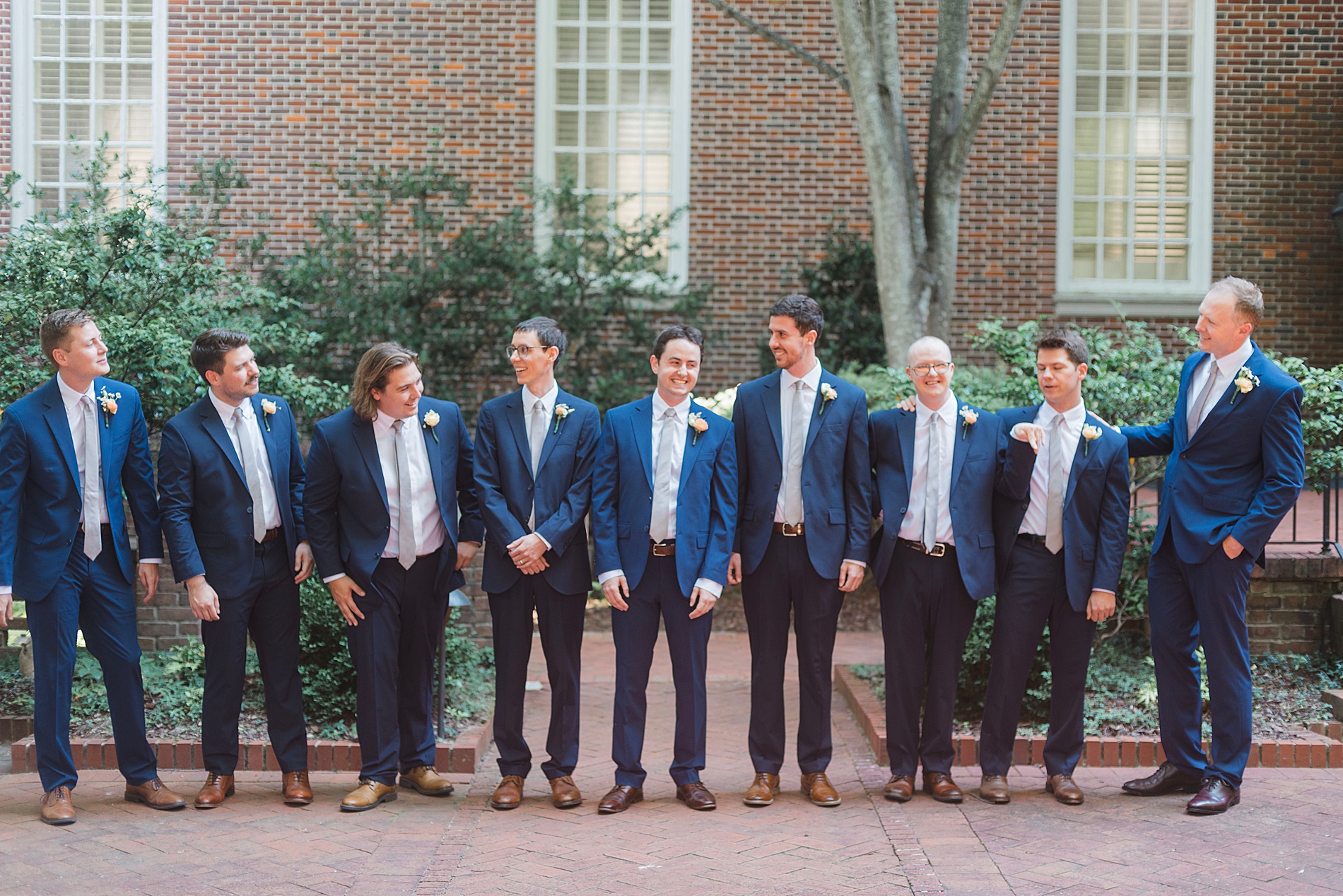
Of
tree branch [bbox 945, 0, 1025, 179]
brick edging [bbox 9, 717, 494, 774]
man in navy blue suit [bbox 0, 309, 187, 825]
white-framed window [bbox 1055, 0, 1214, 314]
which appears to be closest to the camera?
man in navy blue suit [bbox 0, 309, 187, 825]

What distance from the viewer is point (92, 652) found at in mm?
5004

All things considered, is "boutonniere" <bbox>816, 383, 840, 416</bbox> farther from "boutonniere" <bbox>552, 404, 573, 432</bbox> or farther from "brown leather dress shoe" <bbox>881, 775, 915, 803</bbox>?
"brown leather dress shoe" <bbox>881, 775, 915, 803</bbox>

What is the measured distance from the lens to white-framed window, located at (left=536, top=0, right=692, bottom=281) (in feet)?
42.6

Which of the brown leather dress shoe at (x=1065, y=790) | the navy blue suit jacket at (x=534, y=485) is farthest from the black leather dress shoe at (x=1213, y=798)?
the navy blue suit jacket at (x=534, y=485)

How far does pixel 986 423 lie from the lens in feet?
16.6

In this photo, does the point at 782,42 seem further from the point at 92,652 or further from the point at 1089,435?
the point at 92,652

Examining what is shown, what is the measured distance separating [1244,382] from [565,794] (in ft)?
10.7

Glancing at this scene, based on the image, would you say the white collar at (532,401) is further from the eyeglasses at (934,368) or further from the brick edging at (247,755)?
the brick edging at (247,755)

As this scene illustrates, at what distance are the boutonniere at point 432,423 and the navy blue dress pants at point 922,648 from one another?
202 centimetres

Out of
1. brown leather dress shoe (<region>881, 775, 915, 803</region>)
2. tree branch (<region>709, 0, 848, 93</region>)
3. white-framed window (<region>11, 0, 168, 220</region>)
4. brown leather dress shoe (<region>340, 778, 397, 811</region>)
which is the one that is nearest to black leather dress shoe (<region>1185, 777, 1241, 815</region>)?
brown leather dress shoe (<region>881, 775, 915, 803</region>)

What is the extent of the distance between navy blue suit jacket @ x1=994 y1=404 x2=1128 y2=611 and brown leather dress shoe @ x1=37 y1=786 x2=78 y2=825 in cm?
398

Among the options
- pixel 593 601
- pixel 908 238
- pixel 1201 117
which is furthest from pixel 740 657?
pixel 1201 117

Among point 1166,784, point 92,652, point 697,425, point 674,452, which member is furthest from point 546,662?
point 1166,784

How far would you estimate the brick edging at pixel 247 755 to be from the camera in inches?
217
